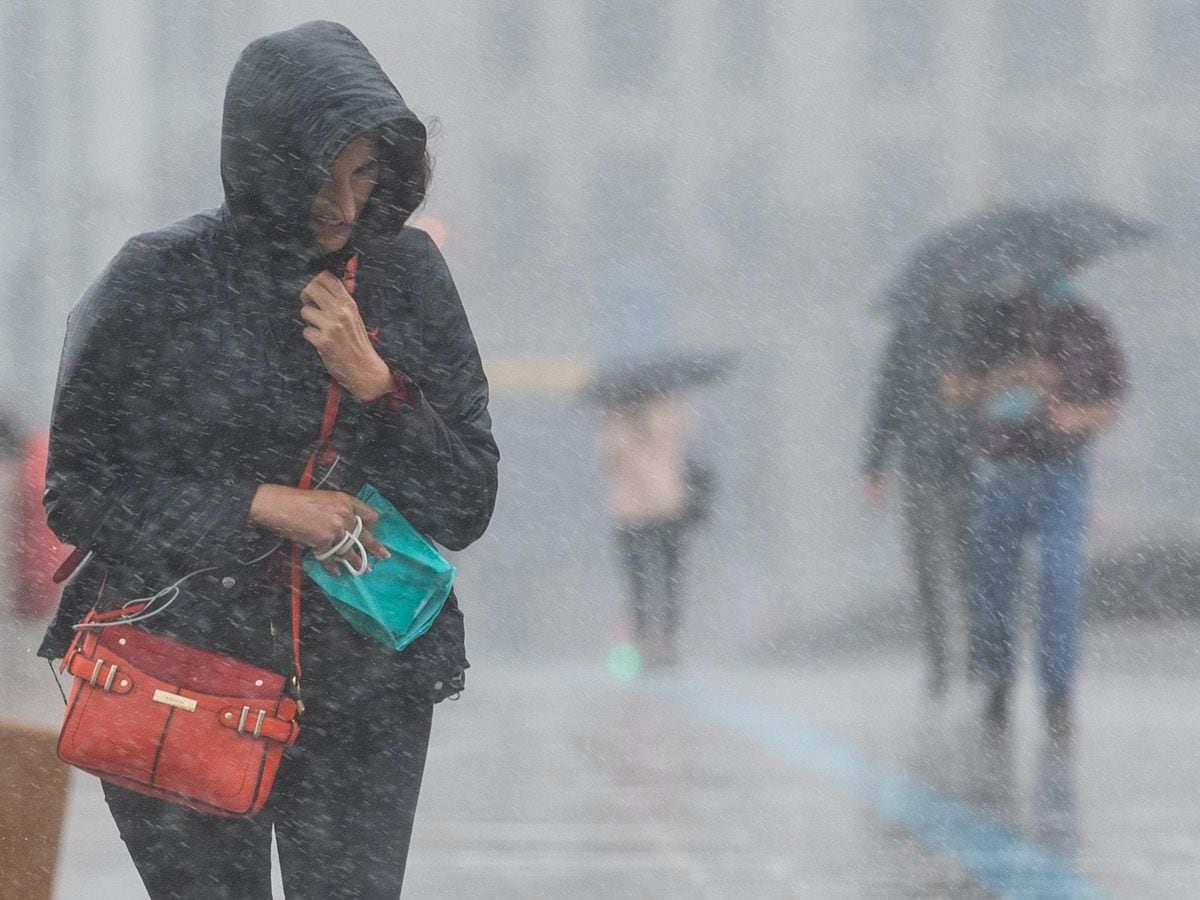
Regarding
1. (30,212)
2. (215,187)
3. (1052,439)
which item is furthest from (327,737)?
(30,212)

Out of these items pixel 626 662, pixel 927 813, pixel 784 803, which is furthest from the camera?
pixel 626 662

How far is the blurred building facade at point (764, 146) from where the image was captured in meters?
42.0

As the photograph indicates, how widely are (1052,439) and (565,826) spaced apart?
2.47 m

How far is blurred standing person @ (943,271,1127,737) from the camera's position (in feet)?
20.0

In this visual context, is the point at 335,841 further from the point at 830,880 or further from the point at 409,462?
the point at 830,880

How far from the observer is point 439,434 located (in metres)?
2.18

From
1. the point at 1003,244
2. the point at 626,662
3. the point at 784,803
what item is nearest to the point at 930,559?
the point at 1003,244

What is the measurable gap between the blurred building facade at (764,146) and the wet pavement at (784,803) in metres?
29.5

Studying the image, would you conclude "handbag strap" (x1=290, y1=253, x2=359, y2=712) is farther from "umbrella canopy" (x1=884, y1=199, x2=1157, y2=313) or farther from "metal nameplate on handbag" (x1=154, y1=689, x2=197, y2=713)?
"umbrella canopy" (x1=884, y1=199, x2=1157, y2=313)

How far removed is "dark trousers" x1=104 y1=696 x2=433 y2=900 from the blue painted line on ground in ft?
6.56

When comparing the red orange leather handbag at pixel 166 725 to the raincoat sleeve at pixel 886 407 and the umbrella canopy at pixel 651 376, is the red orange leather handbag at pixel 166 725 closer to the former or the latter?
the raincoat sleeve at pixel 886 407

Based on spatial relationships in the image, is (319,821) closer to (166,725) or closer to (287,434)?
(166,725)

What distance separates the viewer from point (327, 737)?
2201 mm

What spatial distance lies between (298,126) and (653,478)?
7758 millimetres
